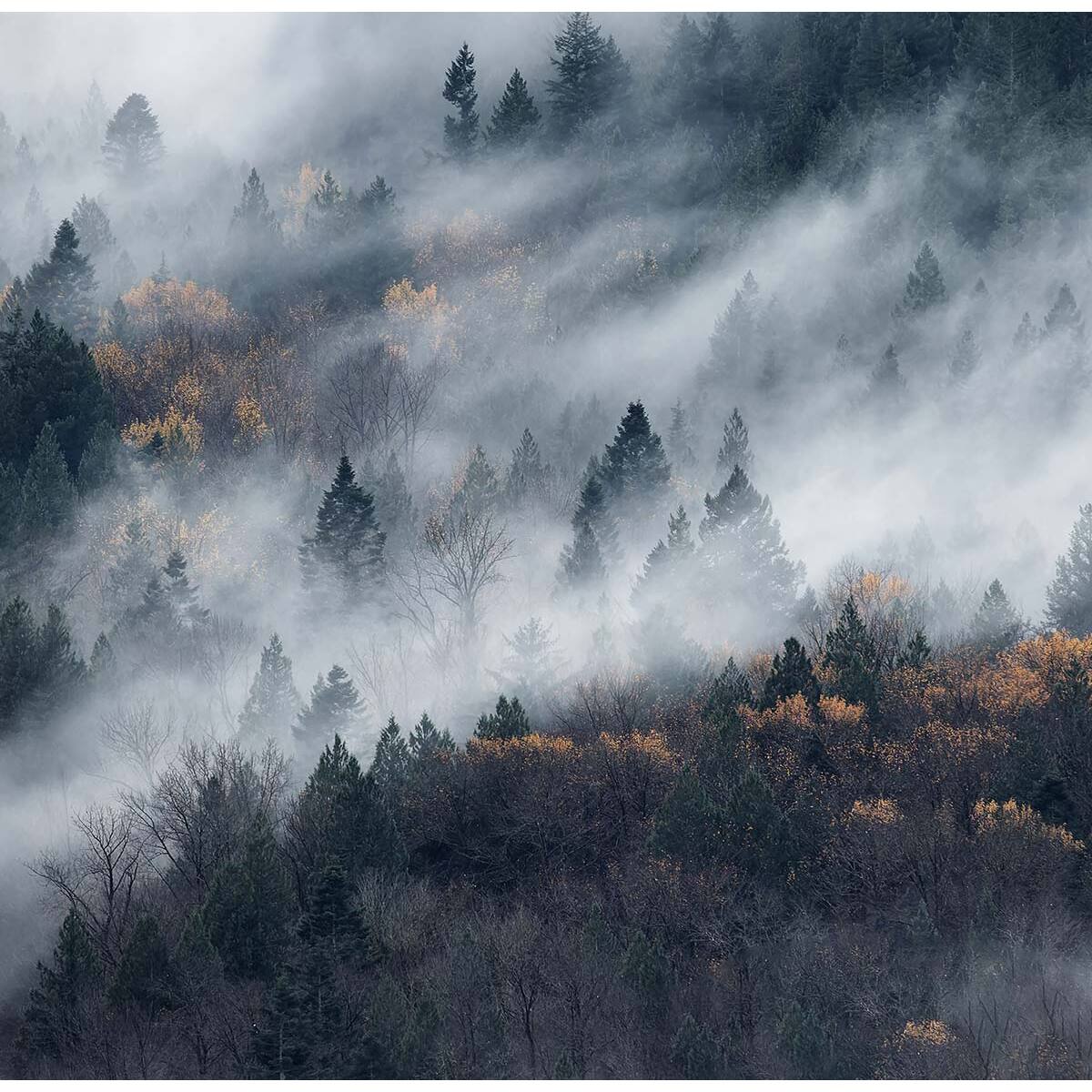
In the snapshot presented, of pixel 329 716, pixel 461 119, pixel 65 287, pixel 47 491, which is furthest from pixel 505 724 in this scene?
pixel 461 119

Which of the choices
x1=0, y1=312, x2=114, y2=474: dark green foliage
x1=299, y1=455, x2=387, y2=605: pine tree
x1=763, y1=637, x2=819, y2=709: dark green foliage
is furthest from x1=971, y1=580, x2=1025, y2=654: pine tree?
x1=0, y1=312, x2=114, y2=474: dark green foliage

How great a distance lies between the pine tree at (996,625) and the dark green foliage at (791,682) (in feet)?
32.0

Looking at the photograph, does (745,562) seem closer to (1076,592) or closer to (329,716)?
(1076,592)

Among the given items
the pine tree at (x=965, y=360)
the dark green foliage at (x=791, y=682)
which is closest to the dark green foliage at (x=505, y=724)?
the dark green foliage at (x=791, y=682)

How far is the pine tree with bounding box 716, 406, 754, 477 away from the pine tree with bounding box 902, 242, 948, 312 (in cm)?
1863

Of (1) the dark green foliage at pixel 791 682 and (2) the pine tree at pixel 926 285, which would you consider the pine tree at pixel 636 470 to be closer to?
(2) the pine tree at pixel 926 285

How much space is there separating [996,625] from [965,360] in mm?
44319

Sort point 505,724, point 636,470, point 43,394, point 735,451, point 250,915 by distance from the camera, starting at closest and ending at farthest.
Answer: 1. point 250,915
2. point 505,724
3. point 43,394
4. point 636,470
5. point 735,451

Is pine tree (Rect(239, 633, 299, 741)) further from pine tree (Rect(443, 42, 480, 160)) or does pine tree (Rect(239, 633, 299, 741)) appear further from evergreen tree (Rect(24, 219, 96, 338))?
pine tree (Rect(443, 42, 480, 160))

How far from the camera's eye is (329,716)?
67.2 meters

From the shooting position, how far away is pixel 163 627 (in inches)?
3108

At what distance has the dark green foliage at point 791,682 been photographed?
2365 inches

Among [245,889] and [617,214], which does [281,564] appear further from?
[617,214]

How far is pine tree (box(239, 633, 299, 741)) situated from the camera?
226 ft
